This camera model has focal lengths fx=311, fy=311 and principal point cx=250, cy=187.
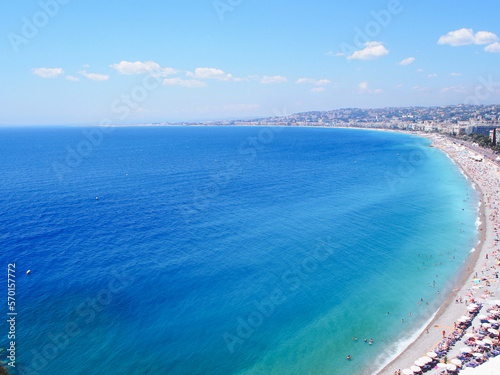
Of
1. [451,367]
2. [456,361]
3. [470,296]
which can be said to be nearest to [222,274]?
[451,367]

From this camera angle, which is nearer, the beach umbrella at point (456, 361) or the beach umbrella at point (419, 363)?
the beach umbrella at point (456, 361)

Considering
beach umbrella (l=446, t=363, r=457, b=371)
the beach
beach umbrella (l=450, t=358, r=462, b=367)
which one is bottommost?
the beach

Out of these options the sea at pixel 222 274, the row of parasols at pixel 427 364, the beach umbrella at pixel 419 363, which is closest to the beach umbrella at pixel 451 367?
the row of parasols at pixel 427 364

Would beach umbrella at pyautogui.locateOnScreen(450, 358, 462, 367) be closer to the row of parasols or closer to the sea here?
the row of parasols

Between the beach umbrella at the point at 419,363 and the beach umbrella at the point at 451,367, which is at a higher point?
the beach umbrella at the point at 451,367

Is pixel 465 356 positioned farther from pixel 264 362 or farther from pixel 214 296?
pixel 214 296

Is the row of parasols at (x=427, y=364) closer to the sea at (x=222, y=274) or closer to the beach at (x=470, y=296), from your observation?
the beach at (x=470, y=296)

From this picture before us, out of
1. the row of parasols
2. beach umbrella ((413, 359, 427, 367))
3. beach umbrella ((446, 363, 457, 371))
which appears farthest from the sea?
beach umbrella ((446, 363, 457, 371))

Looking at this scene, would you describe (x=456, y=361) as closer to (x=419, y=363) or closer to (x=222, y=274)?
(x=419, y=363)

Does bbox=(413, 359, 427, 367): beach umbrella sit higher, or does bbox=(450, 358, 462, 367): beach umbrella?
bbox=(450, 358, 462, 367): beach umbrella
